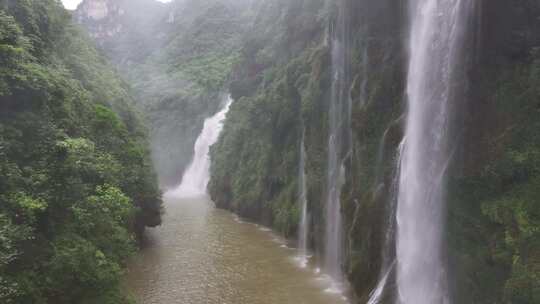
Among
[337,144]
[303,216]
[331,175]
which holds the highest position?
[337,144]

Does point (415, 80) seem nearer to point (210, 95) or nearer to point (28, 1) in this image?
point (28, 1)

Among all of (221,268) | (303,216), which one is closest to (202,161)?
(303,216)

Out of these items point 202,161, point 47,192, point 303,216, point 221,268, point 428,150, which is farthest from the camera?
point 202,161

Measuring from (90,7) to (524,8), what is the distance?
13035 cm

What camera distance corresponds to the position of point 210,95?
6619cm

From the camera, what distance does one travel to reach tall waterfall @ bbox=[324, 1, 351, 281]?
20.0m

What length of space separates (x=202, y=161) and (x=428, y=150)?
153 ft

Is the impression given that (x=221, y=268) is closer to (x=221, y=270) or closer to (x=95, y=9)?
(x=221, y=270)

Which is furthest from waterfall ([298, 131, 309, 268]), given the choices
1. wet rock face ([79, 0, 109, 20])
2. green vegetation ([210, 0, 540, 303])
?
wet rock face ([79, 0, 109, 20])

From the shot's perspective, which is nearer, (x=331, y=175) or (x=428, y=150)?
(x=428, y=150)

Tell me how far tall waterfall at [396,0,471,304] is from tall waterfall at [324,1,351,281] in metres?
6.39

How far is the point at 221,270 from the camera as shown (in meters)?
20.7

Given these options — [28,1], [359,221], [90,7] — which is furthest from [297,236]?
[90,7]

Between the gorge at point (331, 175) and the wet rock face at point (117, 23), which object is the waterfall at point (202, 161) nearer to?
the gorge at point (331, 175)
